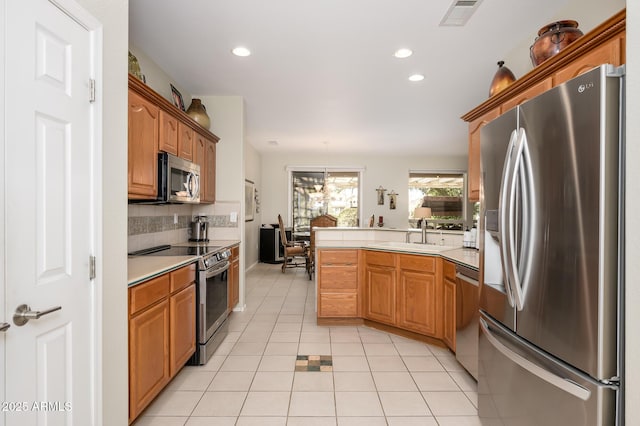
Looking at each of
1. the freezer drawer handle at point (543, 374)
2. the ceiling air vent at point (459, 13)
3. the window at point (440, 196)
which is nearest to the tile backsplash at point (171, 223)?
the freezer drawer handle at point (543, 374)

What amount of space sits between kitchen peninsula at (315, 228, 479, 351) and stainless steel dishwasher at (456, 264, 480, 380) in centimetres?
23

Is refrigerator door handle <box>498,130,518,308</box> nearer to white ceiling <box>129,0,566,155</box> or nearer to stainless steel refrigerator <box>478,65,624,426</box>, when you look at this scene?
stainless steel refrigerator <box>478,65,624,426</box>

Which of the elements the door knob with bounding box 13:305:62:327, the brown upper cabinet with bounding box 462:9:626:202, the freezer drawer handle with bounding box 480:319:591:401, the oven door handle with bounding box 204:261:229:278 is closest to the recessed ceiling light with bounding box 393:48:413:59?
the brown upper cabinet with bounding box 462:9:626:202

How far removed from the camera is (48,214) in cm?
119

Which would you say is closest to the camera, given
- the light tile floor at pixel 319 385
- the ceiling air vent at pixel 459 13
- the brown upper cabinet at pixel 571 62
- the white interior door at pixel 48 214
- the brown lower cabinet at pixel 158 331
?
the white interior door at pixel 48 214

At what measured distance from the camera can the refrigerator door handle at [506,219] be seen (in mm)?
1513

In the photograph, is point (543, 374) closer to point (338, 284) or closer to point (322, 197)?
point (338, 284)

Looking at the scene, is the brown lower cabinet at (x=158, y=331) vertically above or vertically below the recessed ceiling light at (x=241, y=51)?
below

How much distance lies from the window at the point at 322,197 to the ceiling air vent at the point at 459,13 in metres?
5.86

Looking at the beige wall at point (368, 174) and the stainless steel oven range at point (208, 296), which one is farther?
the beige wall at point (368, 174)

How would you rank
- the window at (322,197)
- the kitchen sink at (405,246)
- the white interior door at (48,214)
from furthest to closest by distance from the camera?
the window at (322,197) → the kitchen sink at (405,246) → the white interior door at (48,214)

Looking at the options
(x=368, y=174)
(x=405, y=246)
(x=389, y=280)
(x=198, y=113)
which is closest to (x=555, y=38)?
(x=405, y=246)

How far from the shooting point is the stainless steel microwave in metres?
2.77

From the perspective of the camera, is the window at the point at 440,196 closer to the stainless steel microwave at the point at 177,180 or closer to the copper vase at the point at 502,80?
the copper vase at the point at 502,80
